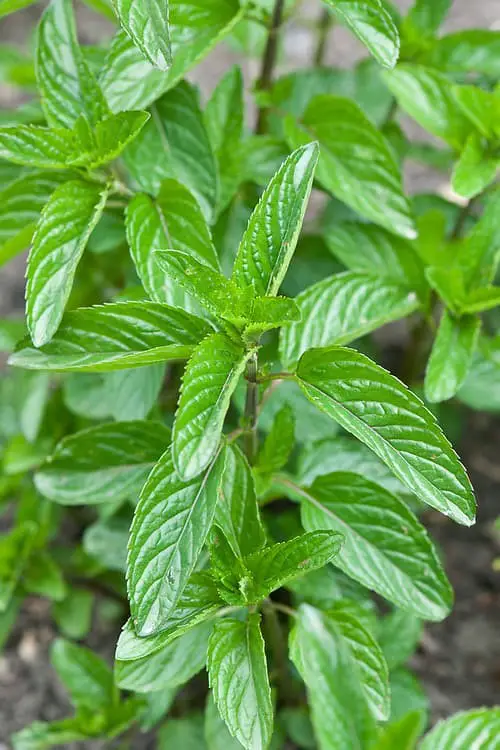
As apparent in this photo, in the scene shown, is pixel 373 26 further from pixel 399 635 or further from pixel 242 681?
pixel 399 635

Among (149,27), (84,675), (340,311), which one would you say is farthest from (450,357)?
(84,675)

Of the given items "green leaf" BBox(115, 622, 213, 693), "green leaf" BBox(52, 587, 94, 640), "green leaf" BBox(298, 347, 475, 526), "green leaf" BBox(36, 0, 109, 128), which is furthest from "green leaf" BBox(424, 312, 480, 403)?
"green leaf" BBox(52, 587, 94, 640)

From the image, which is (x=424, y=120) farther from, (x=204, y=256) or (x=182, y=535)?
(x=182, y=535)

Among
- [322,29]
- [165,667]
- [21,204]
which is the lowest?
[165,667]

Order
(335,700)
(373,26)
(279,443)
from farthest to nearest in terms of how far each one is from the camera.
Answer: (279,443)
(373,26)
(335,700)

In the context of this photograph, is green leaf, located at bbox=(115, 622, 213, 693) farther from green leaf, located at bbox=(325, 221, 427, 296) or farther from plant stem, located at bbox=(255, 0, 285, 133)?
plant stem, located at bbox=(255, 0, 285, 133)

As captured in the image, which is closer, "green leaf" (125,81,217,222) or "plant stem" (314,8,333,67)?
"green leaf" (125,81,217,222)

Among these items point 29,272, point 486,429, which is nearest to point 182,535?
point 29,272
